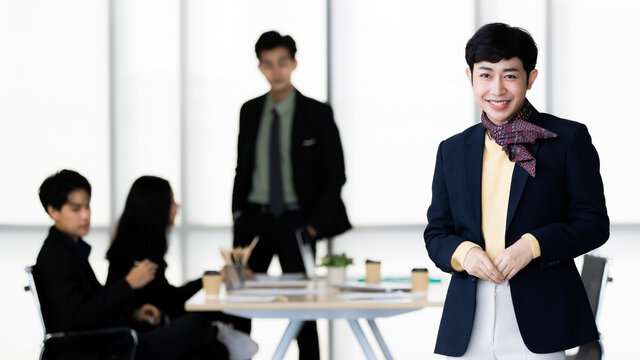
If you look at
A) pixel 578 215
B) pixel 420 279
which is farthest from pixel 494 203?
pixel 420 279

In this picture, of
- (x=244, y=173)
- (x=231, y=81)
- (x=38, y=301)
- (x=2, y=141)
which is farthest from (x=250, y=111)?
(x=2, y=141)

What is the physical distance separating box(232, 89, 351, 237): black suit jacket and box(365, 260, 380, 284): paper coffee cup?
703 mm

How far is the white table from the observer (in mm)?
2840

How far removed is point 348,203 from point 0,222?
2284mm

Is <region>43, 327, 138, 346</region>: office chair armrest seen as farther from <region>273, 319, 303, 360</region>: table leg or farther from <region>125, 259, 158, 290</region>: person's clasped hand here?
<region>273, 319, 303, 360</region>: table leg

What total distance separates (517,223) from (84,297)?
189cm

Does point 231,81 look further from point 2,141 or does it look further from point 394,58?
point 2,141

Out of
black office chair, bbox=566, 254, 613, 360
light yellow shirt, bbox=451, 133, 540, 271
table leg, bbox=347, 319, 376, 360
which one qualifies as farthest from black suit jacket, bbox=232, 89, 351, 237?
light yellow shirt, bbox=451, 133, 540, 271

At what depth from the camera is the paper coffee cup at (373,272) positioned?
3373 mm

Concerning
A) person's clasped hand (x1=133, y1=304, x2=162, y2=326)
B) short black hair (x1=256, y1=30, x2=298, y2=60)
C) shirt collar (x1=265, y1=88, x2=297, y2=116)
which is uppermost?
short black hair (x1=256, y1=30, x2=298, y2=60)

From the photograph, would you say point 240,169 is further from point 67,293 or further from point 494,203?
point 494,203

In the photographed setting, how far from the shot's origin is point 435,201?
1883 millimetres

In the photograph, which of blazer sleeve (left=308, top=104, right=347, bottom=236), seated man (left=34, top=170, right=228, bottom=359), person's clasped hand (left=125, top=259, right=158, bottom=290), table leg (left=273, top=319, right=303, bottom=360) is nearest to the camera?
seated man (left=34, top=170, right=228, bottom=359)

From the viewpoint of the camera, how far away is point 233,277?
322 cm
